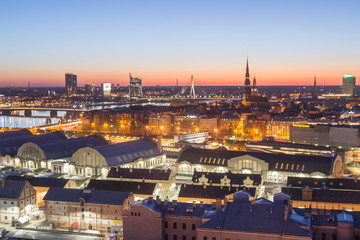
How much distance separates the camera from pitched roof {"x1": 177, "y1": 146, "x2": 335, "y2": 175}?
25312 millimetres

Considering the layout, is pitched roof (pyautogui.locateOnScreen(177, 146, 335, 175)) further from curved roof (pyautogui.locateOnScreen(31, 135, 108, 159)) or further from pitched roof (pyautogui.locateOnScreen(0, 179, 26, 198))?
pitched roof (pyautogui.locateOnScreen(0, 179, 26, 198))

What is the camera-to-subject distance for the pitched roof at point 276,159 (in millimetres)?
25312

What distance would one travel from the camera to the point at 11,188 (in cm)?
2061

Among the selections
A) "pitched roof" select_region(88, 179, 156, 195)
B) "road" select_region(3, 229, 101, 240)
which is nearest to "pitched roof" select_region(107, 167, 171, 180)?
"pitched roof" select_region(88, 179, 156, 195)

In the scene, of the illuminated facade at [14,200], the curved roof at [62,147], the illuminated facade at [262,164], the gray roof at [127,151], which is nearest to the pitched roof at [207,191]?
the illuminated facade at [262,164]

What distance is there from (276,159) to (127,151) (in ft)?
32.6

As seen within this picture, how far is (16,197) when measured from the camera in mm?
20172

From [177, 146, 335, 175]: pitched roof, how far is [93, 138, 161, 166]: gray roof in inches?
132

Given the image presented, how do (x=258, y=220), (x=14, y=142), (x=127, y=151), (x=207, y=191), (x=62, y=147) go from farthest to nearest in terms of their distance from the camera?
(x=14, y=142) → (x=62, y=147) → (x=127, y=151) → (x=207, y=191) → (x=258, y=220)

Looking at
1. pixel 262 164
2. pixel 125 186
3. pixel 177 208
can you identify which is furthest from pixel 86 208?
pixel 262 164

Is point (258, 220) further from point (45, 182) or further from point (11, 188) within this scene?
point (45, 182)

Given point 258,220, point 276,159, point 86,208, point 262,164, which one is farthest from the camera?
point 276,159

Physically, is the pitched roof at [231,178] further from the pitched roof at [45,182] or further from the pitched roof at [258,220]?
the pitched roof at [258,220]

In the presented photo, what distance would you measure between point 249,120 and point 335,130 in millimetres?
19167
